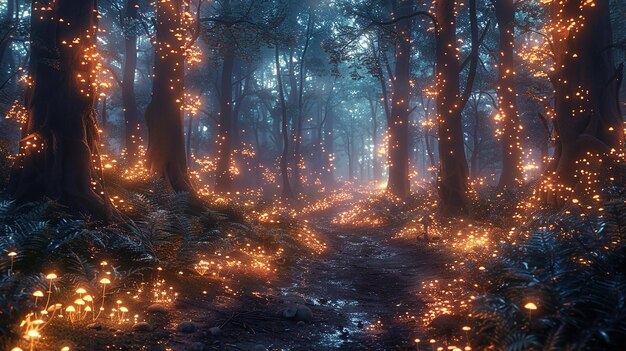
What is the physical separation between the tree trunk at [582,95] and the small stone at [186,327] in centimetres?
796

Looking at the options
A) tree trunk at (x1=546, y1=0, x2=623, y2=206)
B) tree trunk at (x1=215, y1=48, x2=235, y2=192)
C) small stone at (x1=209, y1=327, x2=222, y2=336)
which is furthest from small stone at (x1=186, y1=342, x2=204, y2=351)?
tree trunk at (x1=215, y1=48, x2=235, y2=192)

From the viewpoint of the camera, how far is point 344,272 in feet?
29.2

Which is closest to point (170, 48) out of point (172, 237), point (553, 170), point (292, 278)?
point (172, 237)

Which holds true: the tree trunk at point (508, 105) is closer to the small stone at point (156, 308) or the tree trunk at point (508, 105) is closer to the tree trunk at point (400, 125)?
the tree trunk at point (400, 125)

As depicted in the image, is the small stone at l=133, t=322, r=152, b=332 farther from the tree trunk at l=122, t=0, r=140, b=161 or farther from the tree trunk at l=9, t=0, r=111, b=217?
the tree trunk at l=122, t=0, r=140, b=161

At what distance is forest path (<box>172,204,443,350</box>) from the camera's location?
4590 millimetres

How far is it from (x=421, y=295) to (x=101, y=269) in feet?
15.4

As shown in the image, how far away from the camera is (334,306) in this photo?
623 cm

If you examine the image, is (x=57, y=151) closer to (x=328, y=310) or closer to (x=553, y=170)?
(x=328, y=310)

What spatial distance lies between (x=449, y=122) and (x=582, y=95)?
5328 millimetres

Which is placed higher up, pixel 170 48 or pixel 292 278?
pixel 170 48

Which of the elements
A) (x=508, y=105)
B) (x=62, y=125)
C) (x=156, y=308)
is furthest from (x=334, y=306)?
(x=508, y=105)

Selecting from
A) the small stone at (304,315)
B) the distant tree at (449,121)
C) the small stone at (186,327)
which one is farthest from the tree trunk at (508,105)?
the small stone at (186,327)

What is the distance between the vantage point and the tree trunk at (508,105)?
18.1 meters
